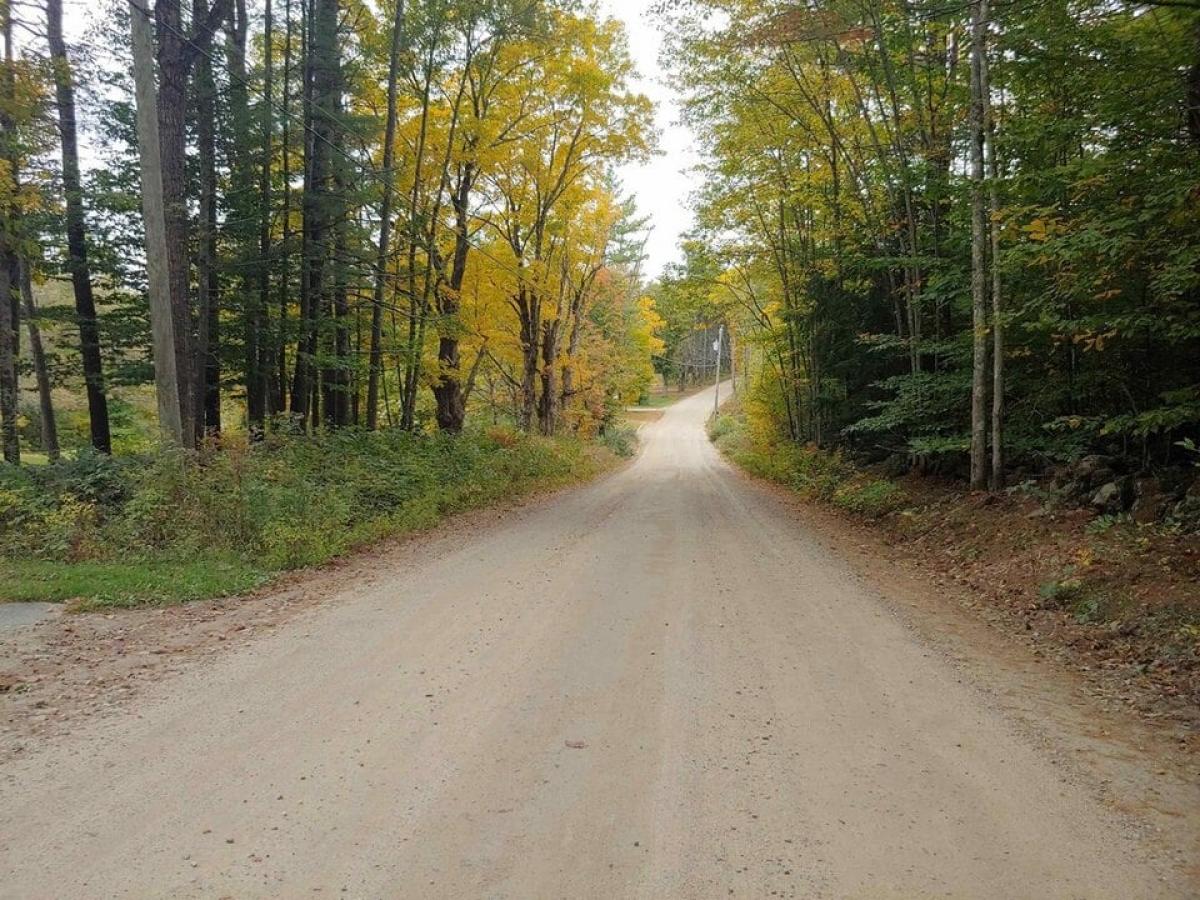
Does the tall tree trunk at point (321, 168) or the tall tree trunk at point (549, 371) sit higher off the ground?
the tall tree trunk at point (321, 168)

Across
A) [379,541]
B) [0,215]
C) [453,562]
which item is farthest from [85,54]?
[453,562]

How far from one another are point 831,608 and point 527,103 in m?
15.4

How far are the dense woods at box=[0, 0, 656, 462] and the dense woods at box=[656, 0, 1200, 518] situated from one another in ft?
14.1

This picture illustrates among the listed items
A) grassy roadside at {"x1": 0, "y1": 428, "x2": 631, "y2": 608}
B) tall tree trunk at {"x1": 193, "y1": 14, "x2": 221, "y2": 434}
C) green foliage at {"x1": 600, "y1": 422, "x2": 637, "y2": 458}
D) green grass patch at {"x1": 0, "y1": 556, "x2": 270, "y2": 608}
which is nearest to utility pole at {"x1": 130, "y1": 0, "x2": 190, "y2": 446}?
grassy roadside at {"x1": 0, "y1": 428, "x2": 631, "y2": 608}

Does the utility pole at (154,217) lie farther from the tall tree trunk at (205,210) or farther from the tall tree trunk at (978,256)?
the tall tree trunk at (978,256)

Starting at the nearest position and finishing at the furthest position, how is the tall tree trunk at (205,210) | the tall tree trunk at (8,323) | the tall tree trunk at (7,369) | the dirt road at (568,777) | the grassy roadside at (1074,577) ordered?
the dirt road at (568,777) → the grassy roadside at (1074,577) → the tall tree trunk at (8,323) → the tall tree trunk at (7,369) → the tall tree trunk at (205,210)

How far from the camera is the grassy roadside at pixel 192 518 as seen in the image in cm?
702

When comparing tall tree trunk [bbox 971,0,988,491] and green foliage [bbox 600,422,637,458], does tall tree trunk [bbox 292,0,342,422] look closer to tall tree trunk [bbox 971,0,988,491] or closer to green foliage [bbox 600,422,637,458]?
tall tree trunk [bbox 971,0,988,491]

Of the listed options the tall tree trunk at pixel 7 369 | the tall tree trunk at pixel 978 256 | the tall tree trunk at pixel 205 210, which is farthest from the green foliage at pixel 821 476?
the tall tree trunk at pixel 7 369

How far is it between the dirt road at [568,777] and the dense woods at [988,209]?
13.9 feet

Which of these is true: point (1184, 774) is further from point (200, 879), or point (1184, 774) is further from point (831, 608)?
point (200, 879)

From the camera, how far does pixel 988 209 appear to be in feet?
28.6

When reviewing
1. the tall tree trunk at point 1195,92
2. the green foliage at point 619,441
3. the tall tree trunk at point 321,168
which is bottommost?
the green foliage at point 619,441

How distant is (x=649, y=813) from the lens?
3055 millimetres
